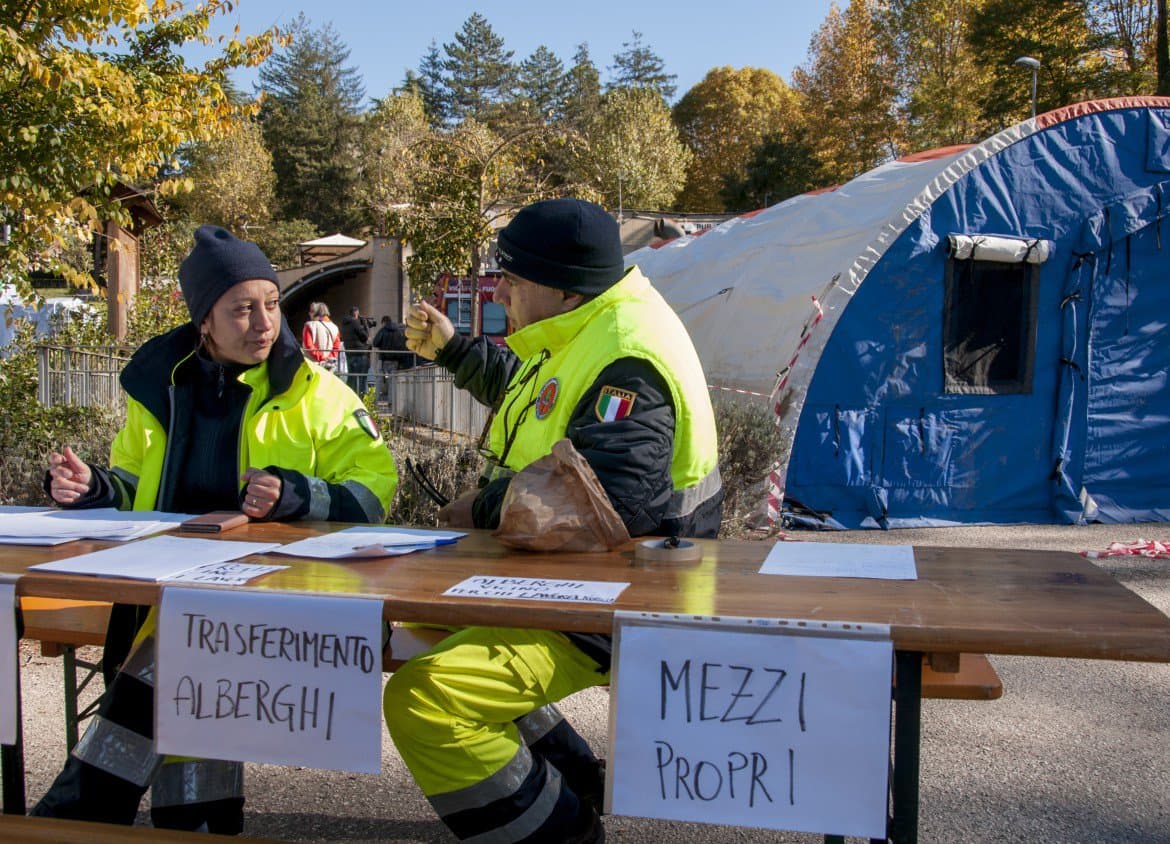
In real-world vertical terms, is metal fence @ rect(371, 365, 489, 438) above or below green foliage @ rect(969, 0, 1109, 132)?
below

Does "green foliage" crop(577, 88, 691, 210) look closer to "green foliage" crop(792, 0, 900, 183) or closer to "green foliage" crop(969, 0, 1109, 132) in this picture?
"green foliage" crop(792, 0, 900, 183)

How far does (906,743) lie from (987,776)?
1927mm

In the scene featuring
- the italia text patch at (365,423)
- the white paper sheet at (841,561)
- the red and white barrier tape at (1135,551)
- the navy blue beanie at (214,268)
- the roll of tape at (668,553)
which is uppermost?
the navy blue beanie at (214,268)

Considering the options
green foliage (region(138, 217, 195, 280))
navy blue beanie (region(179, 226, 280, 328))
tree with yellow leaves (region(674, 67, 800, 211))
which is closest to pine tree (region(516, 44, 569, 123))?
tree with yellow leaves (region(674, 67, 800, 211))

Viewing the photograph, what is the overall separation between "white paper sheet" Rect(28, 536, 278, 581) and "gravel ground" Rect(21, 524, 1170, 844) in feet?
3.76

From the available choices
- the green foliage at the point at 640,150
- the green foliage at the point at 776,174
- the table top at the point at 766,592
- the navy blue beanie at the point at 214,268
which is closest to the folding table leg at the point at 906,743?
the table top at the point at 766,592

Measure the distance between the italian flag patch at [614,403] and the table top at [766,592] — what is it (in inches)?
12.5

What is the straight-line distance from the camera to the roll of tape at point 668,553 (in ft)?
7.81

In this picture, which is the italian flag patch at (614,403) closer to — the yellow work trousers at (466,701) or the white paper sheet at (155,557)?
the yellow work trousers at (466,701)

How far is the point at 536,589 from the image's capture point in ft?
6.73

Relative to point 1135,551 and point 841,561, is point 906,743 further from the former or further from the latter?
point 1135,551

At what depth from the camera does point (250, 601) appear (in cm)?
203

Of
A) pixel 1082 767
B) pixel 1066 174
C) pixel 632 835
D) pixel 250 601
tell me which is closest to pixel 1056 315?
pixel 1066 174

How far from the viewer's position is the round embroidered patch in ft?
8.96
